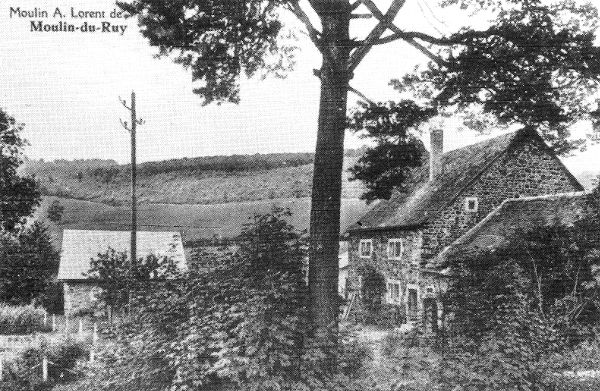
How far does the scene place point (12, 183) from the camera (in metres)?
15.0

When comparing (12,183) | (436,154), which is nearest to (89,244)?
(12,183)

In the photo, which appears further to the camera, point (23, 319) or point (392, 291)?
point (392, 291)

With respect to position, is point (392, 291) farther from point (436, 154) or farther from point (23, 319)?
point (23, 319)

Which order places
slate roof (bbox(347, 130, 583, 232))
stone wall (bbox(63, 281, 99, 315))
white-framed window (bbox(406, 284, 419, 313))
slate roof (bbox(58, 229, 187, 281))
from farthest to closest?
stone wall (bbox(63, 281, 99, 315)) < slate roof (bbox(58, 229, 187, 281)) < white-framed window (bbox(406, 284, 419, 313)) < slate roof (bbox(347, 130, 583, 232))

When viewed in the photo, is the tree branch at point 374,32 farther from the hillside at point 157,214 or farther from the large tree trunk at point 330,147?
the hillside at point 157,214

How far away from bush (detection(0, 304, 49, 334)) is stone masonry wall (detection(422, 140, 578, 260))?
617 inches

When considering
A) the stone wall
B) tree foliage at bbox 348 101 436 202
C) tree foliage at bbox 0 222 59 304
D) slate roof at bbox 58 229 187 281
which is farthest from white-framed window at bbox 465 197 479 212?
the stone wall

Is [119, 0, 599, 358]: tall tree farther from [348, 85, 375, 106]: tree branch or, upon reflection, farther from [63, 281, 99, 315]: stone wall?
[63, 281, 99, 315]: stone wall

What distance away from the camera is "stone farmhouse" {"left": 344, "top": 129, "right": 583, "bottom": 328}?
18375 mm

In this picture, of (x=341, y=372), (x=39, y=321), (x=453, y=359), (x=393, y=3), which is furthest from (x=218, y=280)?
(x=39, y=321)

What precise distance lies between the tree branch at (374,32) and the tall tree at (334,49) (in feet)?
0.05

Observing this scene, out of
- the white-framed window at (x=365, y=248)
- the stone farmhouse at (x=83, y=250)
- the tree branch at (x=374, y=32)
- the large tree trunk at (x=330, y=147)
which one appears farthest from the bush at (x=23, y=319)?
the tree branch at (x=374, y=32)

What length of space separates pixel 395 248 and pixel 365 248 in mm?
2628

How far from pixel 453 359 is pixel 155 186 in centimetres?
1891
